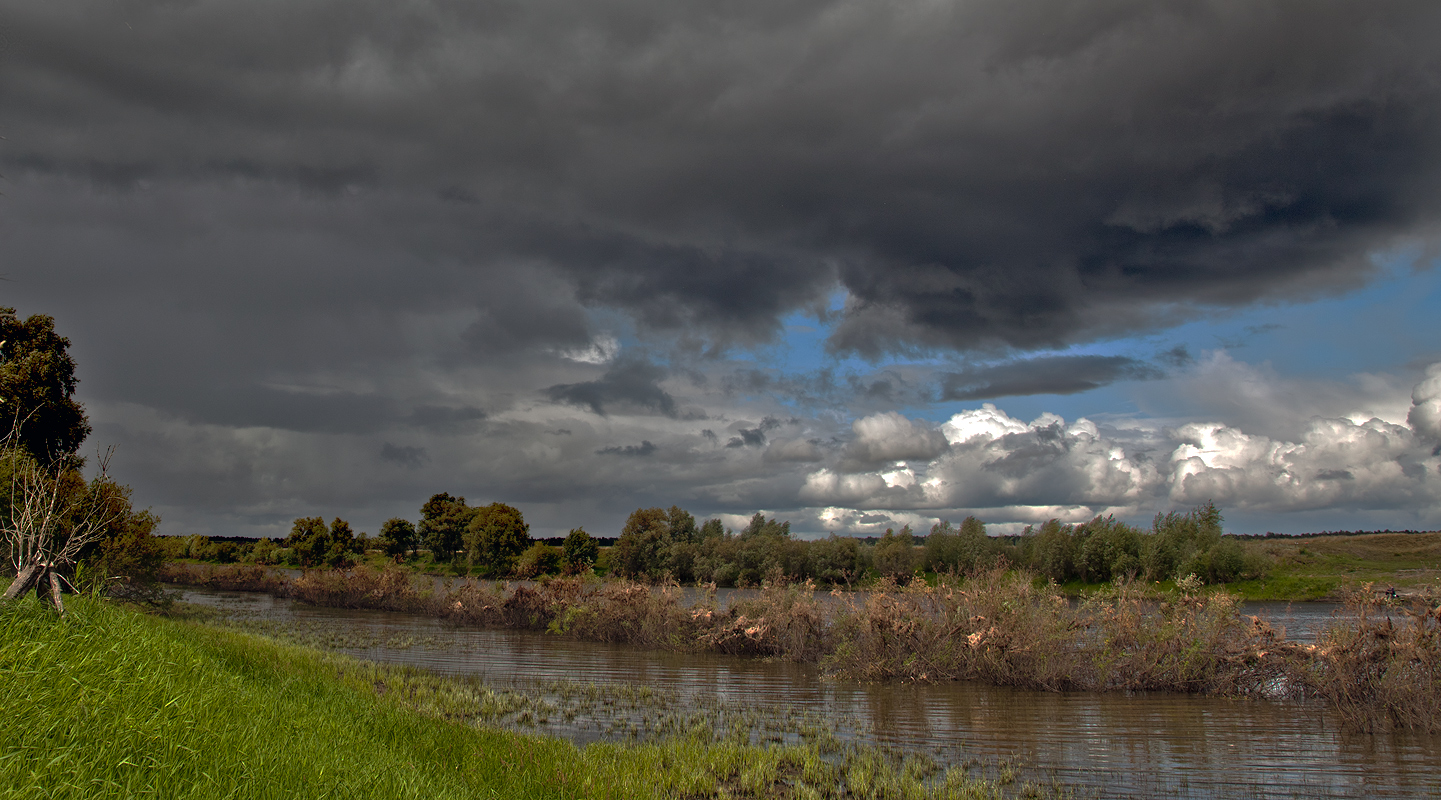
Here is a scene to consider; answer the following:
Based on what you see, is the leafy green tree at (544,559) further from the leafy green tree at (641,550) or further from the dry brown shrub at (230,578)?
the dry brown shrub at (230,578)

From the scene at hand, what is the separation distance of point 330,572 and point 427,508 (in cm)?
6292

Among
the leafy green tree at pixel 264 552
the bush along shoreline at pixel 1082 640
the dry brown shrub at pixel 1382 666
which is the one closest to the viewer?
the dry brown shrub at pixel 1382 666

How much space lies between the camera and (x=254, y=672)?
13461mm

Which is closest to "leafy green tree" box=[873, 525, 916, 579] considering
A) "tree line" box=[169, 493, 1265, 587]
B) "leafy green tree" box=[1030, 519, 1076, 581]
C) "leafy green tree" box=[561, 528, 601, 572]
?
"tree line" box=[169, 493, 1265, 587]

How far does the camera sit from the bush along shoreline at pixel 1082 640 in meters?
17.3

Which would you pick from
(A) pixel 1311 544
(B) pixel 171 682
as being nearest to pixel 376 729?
(B) pixel 171 682

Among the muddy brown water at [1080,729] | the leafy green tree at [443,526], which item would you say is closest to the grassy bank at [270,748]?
the muddy brown water at [1080,729]

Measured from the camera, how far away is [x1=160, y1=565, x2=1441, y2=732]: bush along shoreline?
1733 centimetres

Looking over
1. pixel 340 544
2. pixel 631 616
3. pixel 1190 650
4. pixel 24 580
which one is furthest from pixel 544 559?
pixel 24 580

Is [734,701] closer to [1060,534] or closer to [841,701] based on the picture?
[841,701]

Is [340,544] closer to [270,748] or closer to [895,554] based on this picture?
[895,554]

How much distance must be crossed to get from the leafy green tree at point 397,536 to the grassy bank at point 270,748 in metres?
108

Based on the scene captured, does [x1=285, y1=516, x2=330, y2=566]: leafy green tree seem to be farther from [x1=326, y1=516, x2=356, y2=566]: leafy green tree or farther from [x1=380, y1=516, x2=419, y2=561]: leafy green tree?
[x1=380, y1=516, x2=419, y2=561]: leafy green tree

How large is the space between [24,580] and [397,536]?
117374 millimetres
